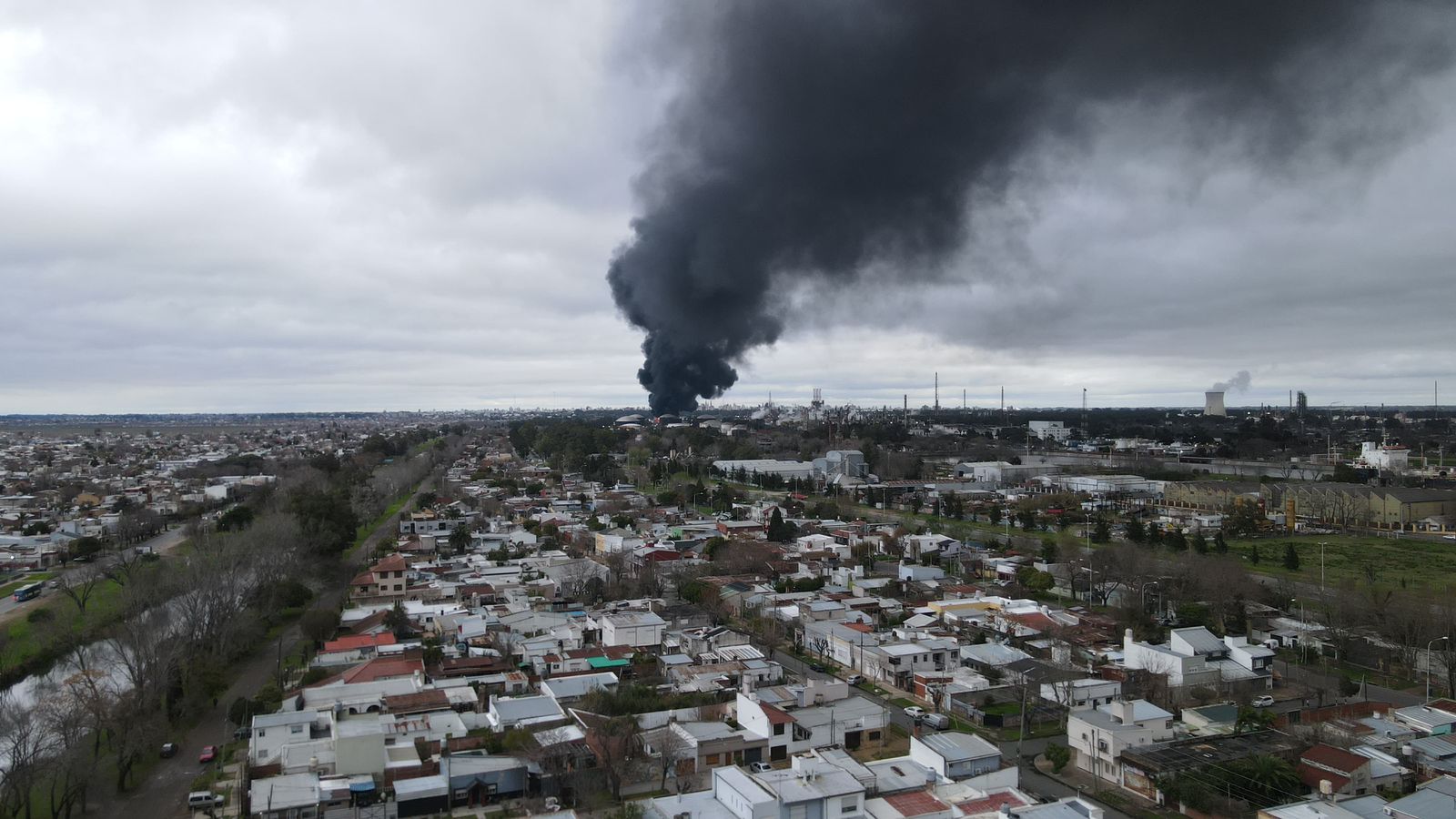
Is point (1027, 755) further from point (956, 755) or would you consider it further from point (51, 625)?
point (51, 625)

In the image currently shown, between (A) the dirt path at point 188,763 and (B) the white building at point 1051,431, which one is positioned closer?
(A) the dirt path at point 188,763

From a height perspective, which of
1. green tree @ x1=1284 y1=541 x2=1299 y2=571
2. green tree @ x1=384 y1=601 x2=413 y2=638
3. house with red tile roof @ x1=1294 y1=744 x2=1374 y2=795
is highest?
green tree @ x1=1284 y1=541 x2=1299 y2=571

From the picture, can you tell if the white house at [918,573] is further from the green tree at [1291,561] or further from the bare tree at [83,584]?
the bare tree at [83,584]

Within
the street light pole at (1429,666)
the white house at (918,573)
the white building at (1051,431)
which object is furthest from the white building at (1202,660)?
the white building at (1051,431)

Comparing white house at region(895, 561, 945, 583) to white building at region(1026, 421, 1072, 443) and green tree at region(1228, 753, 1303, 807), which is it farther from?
white building at region(1026, 421, 1072, 443)

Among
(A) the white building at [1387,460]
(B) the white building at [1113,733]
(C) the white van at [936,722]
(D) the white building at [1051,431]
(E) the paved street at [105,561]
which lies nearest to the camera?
(B) the white building at [1113,733]

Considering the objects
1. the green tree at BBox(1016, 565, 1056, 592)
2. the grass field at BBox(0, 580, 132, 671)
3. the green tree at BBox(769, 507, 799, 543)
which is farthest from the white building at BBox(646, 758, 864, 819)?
the green tree at BBox(769, 507, 799, 543)
